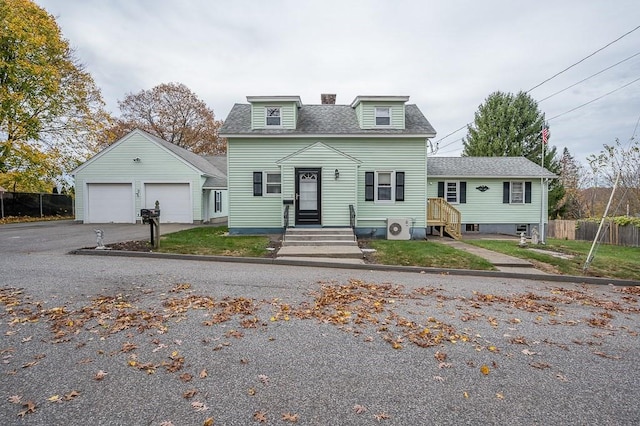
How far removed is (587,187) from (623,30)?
2393 cm

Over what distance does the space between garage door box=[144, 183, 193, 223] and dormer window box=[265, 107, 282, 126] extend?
331 inches

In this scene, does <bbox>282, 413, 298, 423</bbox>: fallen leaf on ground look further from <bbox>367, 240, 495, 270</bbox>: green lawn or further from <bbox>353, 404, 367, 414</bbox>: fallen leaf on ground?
<bbox>367, 240, 495, 270</bbox>: green lawn

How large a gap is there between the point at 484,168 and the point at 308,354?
18483 millimetres

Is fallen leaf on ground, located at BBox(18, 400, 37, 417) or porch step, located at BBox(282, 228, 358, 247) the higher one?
porch step, located at BBox(282, 228, 358, 247)

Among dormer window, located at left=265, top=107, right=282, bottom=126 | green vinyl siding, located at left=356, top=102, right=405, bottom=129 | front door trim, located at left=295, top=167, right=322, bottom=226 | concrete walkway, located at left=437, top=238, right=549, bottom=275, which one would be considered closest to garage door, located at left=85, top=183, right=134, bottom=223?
dormer window, located at left=265, top=107, right=282, bottom=126

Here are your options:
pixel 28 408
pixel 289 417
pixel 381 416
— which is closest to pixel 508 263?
pixel 381 416

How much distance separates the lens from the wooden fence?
15164 millimetres

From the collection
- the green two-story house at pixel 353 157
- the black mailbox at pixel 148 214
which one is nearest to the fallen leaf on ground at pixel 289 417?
the black mailbox at pixel 148 214

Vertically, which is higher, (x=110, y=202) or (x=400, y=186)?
(x=400, y=186)

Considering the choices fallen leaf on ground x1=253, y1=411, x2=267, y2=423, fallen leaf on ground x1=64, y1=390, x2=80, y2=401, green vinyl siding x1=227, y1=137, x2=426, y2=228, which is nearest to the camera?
fallen leaf on ground x1=253, y1=411, x2=267, y2=423

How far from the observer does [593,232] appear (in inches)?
667

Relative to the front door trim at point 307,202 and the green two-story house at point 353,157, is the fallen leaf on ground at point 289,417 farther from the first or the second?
the green two-story house at point 353,157

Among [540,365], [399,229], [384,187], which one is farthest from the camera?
[384,187]

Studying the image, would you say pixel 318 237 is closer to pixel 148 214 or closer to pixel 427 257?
pixel 427 257
